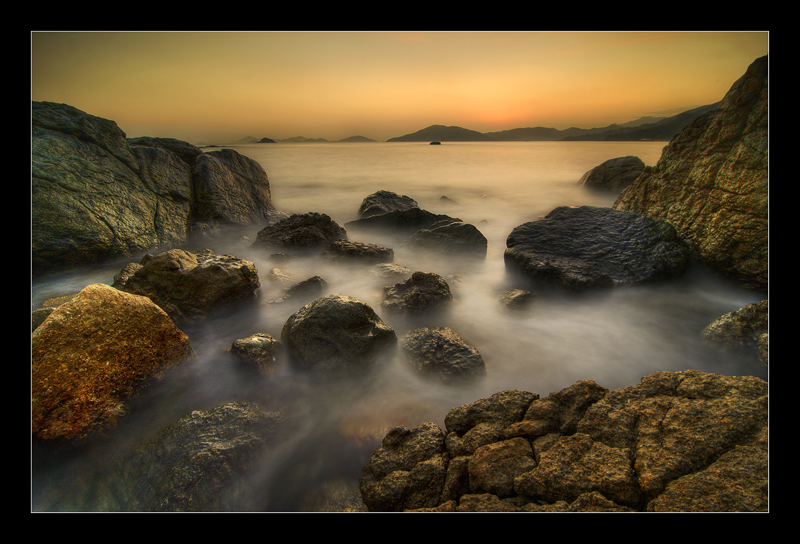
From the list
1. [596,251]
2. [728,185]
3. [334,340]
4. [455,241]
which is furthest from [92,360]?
[728,185]

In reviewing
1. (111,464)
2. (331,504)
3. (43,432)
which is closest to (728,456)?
(331,504)

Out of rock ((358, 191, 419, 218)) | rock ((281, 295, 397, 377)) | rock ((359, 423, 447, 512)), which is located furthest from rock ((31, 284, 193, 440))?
rock ((358, 191, 419, 218))

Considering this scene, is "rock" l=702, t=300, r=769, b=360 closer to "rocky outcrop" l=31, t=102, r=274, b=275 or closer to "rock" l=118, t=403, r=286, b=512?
"rock" l=118, t=403, r=286, b=512

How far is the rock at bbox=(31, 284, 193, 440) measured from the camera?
2523 mm

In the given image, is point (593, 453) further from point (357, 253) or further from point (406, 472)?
point (357, 253)

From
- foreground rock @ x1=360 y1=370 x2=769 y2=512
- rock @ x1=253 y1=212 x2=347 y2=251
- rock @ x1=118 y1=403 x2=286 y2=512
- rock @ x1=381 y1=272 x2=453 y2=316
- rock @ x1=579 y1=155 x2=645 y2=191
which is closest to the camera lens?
foreground rock @ x1=360 y1=370 x2=769 y2=512

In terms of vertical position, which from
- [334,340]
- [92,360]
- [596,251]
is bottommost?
[334,340]

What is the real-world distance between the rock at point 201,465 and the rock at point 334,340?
0.77m

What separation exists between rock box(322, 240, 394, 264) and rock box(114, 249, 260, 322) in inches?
78.5

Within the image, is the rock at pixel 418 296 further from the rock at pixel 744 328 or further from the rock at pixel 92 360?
the rock at pixel 744 328

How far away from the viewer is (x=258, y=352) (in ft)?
11.3

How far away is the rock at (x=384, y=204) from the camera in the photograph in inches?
368

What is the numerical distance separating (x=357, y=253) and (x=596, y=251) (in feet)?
13.5

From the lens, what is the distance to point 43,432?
2.49 meters
